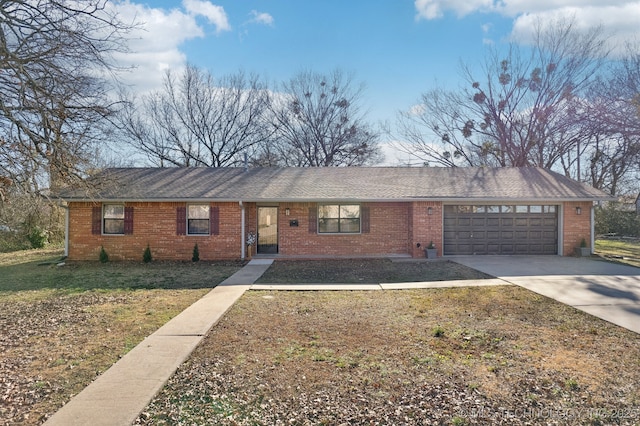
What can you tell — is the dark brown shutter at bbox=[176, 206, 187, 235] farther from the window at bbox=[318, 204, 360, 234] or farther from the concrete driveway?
the concrete driveway

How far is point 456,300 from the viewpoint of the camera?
7.55 metres

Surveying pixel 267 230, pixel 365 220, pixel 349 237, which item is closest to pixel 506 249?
pixel 365 220

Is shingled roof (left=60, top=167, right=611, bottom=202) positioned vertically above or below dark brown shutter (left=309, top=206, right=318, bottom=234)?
above

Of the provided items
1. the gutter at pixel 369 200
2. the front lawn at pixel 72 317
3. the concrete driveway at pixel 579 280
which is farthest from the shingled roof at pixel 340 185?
the front lawn at pixel 72 317

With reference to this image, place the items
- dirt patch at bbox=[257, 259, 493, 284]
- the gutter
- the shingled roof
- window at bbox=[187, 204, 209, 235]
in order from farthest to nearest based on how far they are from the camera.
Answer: window at bbox=[187, 204, 209, 235], the shingled roof, the gutter, dirt patch at bbox=[257, 259, 493, 284]

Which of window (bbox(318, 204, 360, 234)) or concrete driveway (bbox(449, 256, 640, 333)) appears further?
window (bbox(318, 204, 360, 234))

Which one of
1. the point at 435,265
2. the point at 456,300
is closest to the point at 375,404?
the point at 456,300

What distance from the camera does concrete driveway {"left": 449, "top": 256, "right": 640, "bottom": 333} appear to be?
666 centimetres

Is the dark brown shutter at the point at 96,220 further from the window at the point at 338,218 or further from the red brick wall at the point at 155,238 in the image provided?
the window at the point at 338,218

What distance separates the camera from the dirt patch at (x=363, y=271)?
9961 mm

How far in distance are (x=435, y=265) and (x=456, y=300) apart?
4.63 m

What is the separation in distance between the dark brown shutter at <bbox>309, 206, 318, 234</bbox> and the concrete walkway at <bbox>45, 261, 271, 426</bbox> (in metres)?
7.10

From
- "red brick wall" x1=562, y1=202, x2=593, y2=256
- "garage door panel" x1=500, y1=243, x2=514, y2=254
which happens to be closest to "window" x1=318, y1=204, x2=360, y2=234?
"garage door panel" x1=500, y1=243, x2=514, y2=254

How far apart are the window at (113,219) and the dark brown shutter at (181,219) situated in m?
2.06
